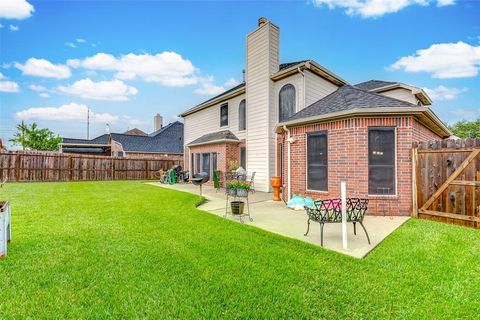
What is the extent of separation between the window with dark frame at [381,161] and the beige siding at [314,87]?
4.60 meters

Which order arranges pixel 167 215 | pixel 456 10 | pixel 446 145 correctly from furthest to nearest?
pixel 456 10, pixel 167 215, pixel 446 145

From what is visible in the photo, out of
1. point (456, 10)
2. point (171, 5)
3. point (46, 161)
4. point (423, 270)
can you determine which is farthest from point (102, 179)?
point (456, 10)

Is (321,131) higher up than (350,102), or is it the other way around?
(350,102)

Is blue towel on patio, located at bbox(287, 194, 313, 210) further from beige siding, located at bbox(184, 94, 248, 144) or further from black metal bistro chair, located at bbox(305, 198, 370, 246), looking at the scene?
beige siding, located at bbox(184, 94, 248, 144)

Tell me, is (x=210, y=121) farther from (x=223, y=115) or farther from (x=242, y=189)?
(x=242, y=189)

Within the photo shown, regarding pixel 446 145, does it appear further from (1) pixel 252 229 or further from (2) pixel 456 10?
(2) pixel 456 10

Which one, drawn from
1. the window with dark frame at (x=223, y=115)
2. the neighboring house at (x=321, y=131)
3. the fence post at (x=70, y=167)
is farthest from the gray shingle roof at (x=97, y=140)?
the neighboring house at (x=321, y=131)

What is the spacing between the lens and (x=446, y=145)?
6.02 m

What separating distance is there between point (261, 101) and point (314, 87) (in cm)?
257

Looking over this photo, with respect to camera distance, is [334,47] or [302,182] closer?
[302,182]

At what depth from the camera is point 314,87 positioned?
11.4 m

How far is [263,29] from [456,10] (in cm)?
912

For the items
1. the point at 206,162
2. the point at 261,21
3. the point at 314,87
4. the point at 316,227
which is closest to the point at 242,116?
the point at 206,162

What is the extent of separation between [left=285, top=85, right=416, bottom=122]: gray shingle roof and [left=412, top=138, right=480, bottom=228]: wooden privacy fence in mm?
1405
